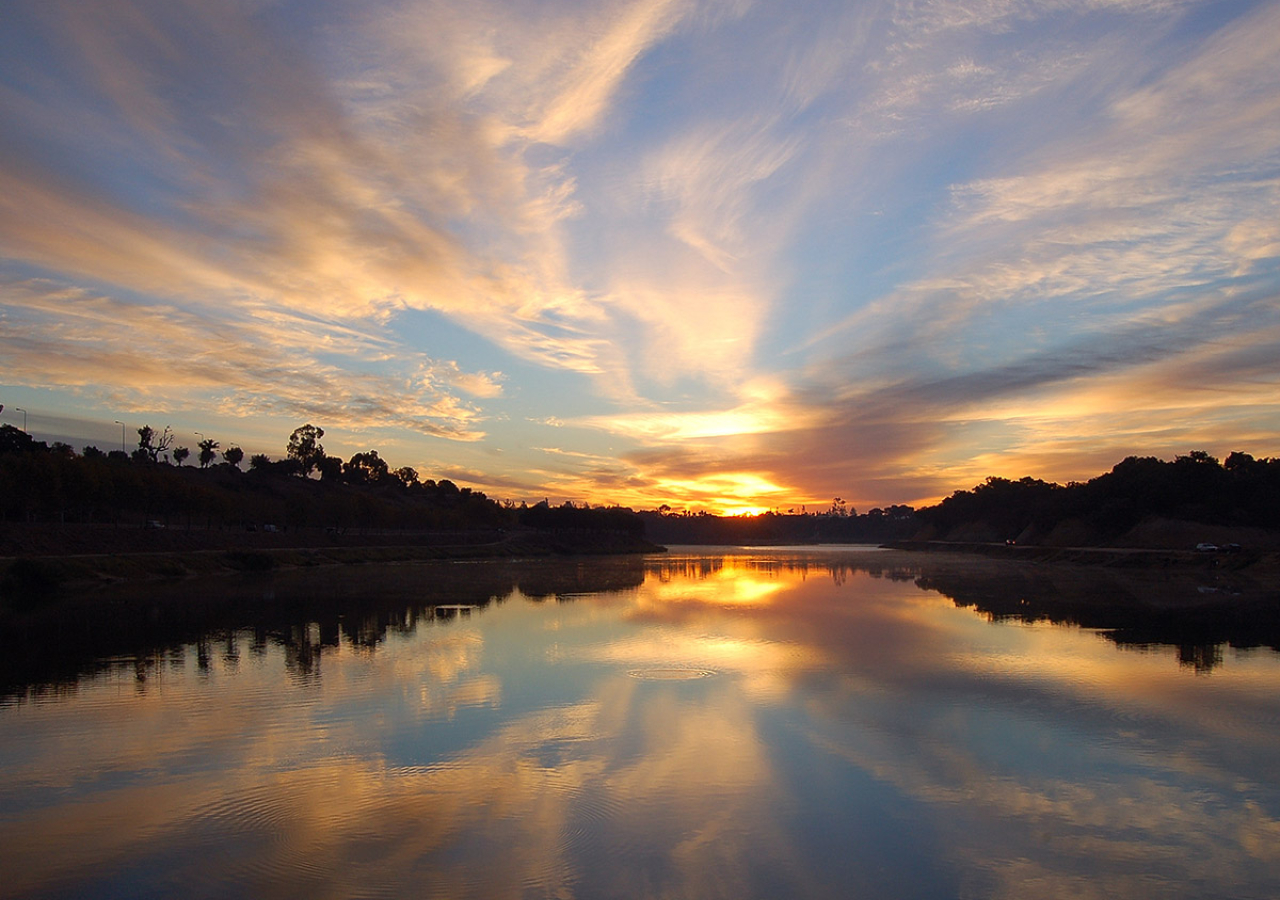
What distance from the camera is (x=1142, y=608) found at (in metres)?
41.6

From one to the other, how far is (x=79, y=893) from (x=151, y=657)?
18.5 m

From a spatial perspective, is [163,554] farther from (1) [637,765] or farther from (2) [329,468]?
(2) [329,468]

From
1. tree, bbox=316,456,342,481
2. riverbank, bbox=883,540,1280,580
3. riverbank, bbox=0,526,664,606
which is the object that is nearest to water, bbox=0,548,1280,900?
riverbank, bbox=0,526,664,606

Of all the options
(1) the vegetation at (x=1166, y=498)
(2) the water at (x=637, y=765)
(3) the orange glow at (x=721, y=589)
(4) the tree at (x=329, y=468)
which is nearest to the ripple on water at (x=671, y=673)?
(2) the water at (x=637, y=765)

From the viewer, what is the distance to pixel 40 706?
18.5m

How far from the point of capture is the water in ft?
31.6

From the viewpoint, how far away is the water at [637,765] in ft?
31.6

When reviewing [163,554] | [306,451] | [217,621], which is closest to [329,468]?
[306,451]

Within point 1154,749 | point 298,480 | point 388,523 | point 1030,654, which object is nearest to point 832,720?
point 1154,749

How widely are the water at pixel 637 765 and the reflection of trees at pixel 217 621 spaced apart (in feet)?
1.01

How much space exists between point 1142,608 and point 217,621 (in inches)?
1754

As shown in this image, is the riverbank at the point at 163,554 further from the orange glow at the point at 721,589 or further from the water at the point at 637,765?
the orange glow at the point at 721,589

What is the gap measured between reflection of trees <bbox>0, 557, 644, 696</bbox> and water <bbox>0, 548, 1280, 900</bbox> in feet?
1.01

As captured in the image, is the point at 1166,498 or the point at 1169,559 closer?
the point at 1169,559
